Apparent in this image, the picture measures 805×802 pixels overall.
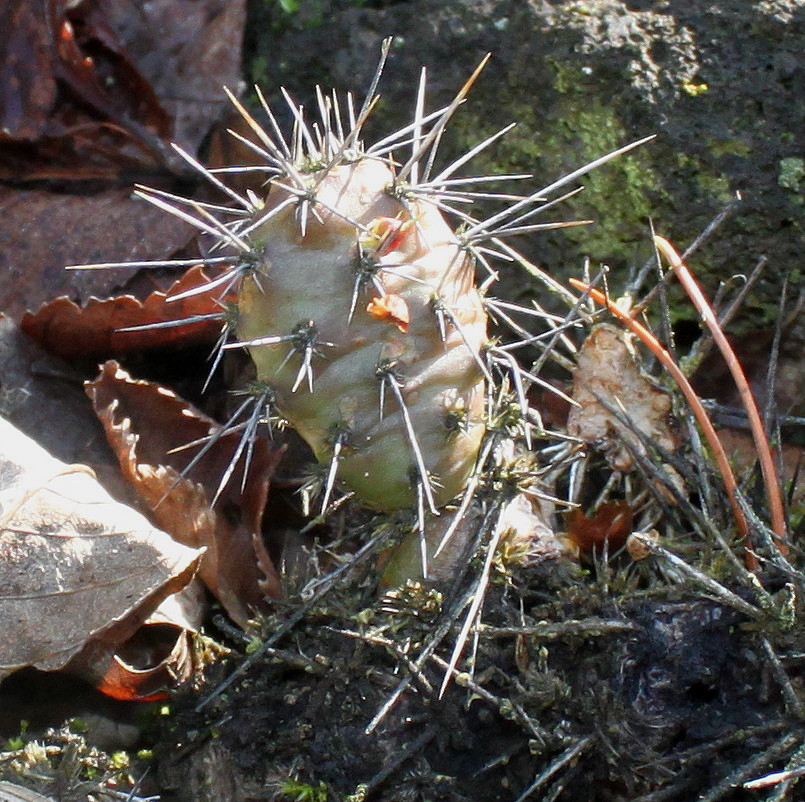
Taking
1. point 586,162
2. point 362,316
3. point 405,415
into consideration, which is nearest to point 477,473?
point 405,415

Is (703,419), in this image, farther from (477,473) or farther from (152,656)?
(152,656)

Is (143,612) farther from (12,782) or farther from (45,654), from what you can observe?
(12,782)

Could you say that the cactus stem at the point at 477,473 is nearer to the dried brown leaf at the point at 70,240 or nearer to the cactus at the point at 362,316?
the cactus at the point at 362,316

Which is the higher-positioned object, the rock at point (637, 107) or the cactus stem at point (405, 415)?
the rock at point (637, 107)

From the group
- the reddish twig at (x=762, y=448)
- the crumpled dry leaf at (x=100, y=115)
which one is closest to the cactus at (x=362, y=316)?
the reddish twig at (x=762, y=448)

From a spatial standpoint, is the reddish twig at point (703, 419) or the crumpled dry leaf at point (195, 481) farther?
the crumpled dry leaf at point (195, 481)

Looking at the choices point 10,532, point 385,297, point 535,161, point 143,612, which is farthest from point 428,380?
point 535,161
